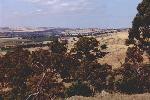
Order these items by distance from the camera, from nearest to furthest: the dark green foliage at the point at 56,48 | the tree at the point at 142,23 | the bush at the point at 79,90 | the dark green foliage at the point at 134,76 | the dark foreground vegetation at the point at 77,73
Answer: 1. the dark foreground vegetation at the point at 77,73
2. the bush at the point at 79,90
3. the dark green foliage at the point at 134,76
4. the tree at the point at 142,23
5. the dark green foliage at the point at 56,48

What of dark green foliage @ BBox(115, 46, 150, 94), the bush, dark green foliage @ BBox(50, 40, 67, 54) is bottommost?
the bush

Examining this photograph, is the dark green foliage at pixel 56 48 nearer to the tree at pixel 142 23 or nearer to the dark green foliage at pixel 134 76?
the dark green foliage at pixel 134 76

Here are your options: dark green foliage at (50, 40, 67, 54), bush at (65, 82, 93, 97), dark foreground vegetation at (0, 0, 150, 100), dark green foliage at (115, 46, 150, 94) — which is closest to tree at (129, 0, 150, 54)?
dark foreground vegetation at (0, 0, 150, 100)

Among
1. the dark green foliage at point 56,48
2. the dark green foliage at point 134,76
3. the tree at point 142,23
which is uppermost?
the tree at point 142,23

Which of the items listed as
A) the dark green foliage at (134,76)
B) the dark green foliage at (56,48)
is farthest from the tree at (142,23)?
the dark green foliage at (56,48)

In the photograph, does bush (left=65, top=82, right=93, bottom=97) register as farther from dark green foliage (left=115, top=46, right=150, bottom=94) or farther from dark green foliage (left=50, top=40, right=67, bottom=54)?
dark green foliage (left=50, top=40, right=67, bottom=54)

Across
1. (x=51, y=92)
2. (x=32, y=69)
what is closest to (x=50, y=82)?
(x=51, y=92)

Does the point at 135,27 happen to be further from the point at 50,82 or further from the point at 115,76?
the point at 50,82

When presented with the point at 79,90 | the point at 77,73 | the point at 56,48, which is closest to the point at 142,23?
the point at 77,73
